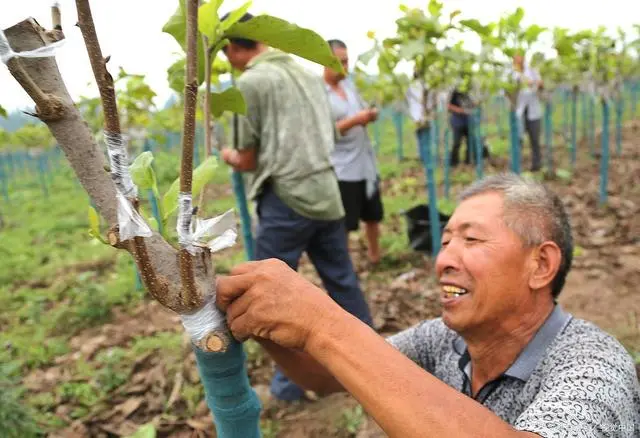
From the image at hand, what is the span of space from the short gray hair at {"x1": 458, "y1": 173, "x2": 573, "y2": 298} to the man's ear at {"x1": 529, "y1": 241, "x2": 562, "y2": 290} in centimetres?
2

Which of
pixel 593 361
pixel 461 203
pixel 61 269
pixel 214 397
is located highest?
pixel 461 203

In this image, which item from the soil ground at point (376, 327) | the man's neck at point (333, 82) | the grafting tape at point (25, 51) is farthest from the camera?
the man's neck at point (333, 82)

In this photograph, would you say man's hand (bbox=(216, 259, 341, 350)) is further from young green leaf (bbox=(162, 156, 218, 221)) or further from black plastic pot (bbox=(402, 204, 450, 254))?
black plastic pot (bbox=(402, 204, 450, 254))

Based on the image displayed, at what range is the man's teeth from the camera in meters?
1.30

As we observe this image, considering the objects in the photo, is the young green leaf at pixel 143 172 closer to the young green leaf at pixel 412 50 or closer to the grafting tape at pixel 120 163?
the grafting tape at pixel 120 163

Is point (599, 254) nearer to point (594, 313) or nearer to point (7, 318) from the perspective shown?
point (594, 313)

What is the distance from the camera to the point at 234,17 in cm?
92

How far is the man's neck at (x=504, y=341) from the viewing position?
4.42 ft

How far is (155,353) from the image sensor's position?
11.0ft

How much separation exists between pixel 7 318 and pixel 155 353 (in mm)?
1987

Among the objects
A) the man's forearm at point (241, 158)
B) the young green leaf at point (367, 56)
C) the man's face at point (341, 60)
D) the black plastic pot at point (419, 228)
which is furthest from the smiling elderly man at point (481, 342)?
A: the black plastic pot at point (419, 228)

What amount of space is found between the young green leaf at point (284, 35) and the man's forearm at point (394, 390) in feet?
1.60

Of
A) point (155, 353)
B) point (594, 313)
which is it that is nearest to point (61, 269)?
point (155, 353)

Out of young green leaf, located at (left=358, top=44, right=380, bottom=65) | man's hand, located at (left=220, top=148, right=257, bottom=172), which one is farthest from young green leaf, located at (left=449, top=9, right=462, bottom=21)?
man's hand, located at (left=220, top=148, right=257, bottom=172)
